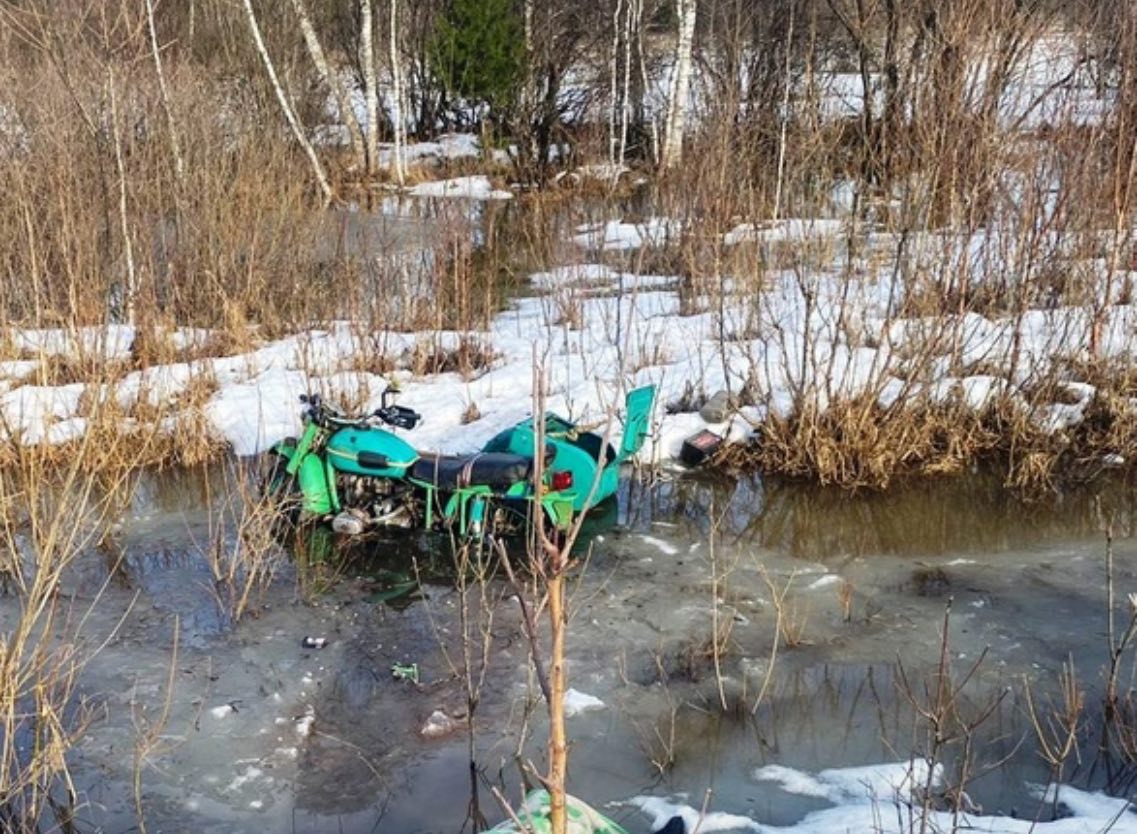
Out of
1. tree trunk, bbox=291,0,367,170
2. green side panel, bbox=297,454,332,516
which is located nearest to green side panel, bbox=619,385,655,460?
green side panel, bbox=297,454,332,516

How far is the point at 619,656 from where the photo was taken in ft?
16.3

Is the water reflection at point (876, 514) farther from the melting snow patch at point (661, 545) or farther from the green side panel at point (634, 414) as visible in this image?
the green side panel at point (634, 414)

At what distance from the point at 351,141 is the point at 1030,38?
14.9 meters

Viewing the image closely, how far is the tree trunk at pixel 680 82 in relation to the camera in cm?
1708

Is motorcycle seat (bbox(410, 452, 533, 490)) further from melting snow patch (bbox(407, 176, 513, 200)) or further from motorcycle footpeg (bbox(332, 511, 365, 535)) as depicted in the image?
melting snow patch (bbox(407, 176, 513, 200))

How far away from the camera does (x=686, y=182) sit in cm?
1033

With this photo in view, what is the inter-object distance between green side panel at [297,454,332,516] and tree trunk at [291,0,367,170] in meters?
13.2

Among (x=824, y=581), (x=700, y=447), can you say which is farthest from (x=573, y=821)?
(x=700, y=447)

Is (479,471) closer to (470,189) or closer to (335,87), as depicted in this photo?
(470,189)

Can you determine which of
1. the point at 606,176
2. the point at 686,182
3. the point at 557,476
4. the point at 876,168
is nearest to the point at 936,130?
the point at 876,168

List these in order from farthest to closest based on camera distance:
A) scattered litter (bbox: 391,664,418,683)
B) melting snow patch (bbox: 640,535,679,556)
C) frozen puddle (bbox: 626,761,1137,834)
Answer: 1. melting snow patch (bbox: 640,535,679,556)
2. scattered litter (bbox: 391,664,418,683)
3. frozen puddle (bbox: 626,761,1137,834)

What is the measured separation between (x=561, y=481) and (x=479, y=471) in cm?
48

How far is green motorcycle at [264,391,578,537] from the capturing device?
5789mm

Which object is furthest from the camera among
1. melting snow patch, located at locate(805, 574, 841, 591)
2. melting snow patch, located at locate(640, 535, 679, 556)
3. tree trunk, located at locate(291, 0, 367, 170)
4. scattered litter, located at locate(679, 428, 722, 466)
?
tree trunk, located at locate(291, 0, 367, 170)
